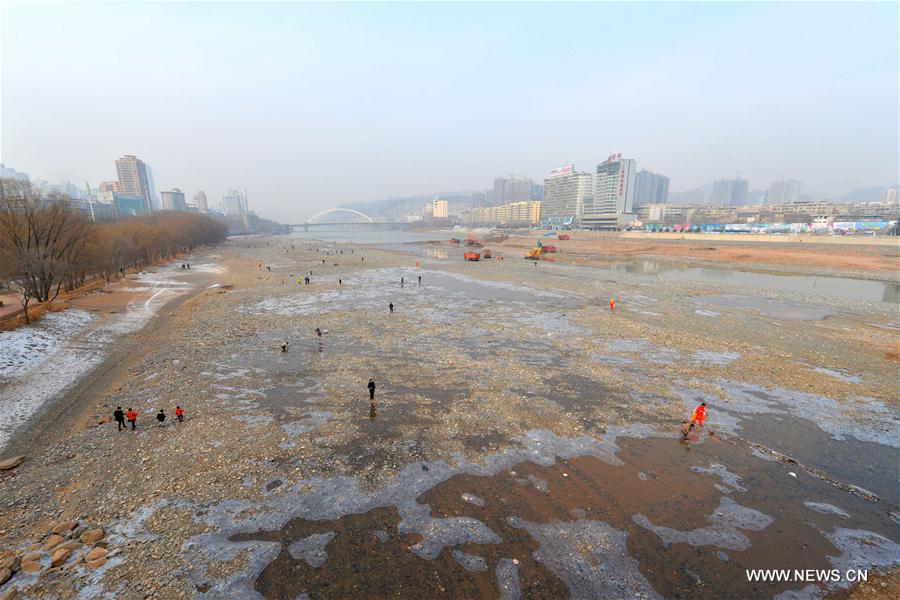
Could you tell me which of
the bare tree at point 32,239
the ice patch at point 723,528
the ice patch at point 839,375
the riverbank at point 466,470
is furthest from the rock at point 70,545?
the ice patch at point 839,375

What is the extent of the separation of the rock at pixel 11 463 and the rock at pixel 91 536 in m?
7.79

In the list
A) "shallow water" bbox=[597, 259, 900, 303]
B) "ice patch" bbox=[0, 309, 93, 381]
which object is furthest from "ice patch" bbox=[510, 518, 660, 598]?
"shallow water" bbox=[597, 259, 900, 303]

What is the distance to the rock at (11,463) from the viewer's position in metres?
15.5

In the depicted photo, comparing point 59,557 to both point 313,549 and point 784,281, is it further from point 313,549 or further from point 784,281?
point 784,281

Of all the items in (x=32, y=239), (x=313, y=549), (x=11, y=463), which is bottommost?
(x=313, y=549)

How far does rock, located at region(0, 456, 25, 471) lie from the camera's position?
15.5 meters

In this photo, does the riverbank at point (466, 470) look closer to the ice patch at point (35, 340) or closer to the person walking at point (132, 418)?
the person walking at point (132, 418)

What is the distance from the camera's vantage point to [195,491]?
14.0 meters

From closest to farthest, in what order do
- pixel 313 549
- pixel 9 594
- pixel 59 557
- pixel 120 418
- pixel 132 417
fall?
pixel 9 594 < pixel 59 557 < pixel 313 549 < pixel 120 418 < pixel 132 417

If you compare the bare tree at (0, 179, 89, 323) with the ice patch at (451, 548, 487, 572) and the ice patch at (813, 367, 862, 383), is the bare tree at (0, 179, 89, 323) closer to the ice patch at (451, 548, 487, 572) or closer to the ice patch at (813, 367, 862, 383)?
the ice patch at (451, 548, 487, 572)

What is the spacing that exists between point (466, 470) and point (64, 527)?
47.0 ft

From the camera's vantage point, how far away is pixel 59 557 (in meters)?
11.0

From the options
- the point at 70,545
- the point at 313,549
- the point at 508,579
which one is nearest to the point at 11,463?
the point at 70,545

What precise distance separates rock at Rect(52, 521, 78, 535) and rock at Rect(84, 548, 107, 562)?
1.83 meters
